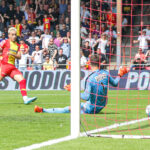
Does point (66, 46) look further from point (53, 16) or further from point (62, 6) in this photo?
point (62, 6)

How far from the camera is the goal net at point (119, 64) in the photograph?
27.5 feet

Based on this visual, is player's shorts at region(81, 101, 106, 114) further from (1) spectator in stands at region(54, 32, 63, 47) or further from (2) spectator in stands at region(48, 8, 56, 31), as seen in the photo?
(2) spectator in stands at region(48, 8, 56, 31)

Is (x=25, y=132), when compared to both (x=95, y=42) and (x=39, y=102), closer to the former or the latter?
(x=39, y=102)

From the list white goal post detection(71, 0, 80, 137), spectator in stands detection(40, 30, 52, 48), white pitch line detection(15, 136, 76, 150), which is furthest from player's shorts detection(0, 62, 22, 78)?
spectator in stands detection(40, 30, 52, 48)

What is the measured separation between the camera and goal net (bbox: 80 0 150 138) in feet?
27.5

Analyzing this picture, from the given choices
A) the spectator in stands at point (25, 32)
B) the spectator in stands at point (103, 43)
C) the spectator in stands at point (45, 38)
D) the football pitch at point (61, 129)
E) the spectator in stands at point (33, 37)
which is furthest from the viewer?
the spectator in stands at point (25, 32)

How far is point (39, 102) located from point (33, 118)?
4.72m

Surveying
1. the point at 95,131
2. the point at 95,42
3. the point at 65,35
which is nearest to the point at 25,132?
the point at 95,131

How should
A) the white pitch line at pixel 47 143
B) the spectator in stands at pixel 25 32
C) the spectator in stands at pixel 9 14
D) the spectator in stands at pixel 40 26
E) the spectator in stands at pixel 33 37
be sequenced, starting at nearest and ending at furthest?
the white pitch line at pixel 47 143 < the spectator in stands at pixel 33 37 < the spectator in stands at pixel 25 32 < the spectator in stands at pixel 40 26 < the spectator in stands at pixel 9 14

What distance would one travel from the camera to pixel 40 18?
24562mm

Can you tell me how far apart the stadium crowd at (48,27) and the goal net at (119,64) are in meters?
0.09

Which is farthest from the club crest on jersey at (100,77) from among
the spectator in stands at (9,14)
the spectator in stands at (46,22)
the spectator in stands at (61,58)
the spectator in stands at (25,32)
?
the spectator in stands at (9,14)

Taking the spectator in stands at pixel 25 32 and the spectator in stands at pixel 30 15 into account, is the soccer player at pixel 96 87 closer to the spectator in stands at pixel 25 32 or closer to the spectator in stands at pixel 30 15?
the spectator in stands at pixel 25 32

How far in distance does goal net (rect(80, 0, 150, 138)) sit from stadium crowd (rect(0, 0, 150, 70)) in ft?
0.31
